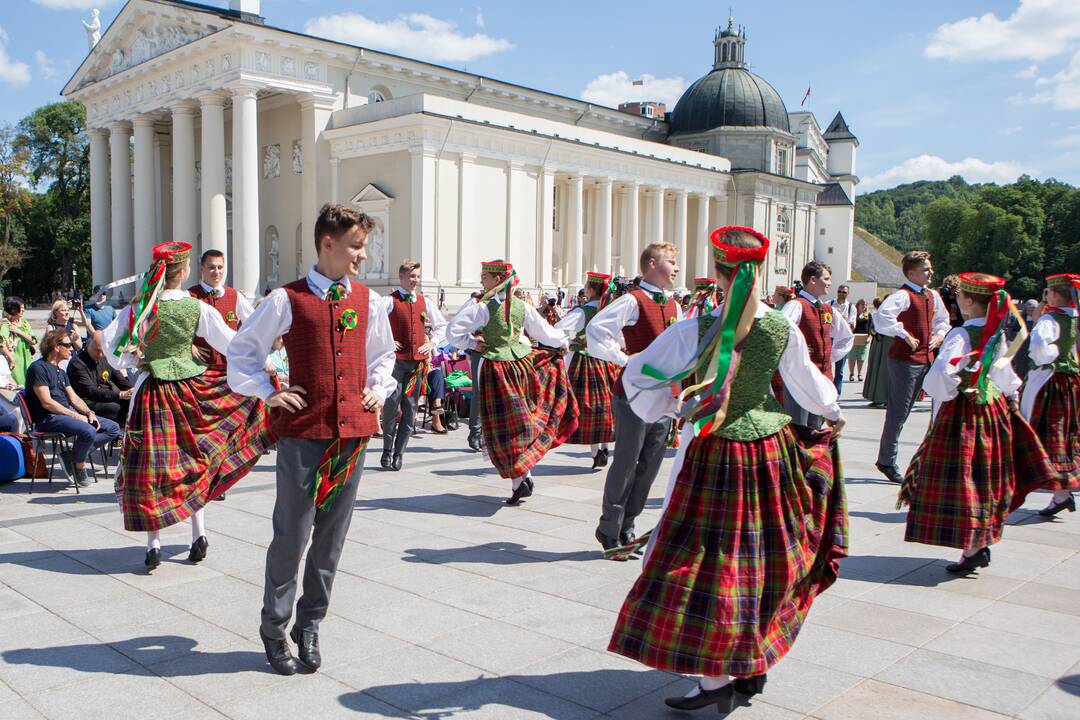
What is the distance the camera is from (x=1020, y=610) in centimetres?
492

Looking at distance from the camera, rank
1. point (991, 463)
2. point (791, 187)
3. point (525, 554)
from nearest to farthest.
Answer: point (991, 463) < point (525, 554) < point (791, 187)

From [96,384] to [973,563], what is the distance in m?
8.21

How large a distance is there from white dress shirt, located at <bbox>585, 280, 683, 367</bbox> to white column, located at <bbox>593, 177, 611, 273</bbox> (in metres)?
32.4

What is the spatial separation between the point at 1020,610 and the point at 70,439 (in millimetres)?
7978

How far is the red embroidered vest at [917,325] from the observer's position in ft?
27.6

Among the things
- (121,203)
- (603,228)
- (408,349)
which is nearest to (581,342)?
(408,349)

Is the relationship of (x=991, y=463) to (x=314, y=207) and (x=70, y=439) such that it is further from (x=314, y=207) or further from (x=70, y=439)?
(x=314, y=207)

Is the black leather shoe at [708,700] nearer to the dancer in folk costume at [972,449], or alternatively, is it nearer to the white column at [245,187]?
the dancer in folk costume at [972,449]

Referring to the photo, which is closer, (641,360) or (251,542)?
(641,360)

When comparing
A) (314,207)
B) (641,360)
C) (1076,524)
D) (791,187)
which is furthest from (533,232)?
(641,360)

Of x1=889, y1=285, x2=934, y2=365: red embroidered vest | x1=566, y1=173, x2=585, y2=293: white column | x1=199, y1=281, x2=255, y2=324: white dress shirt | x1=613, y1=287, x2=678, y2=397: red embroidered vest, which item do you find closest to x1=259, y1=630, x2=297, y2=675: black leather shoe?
x1=613, y1=287, x2=678, y2=397: red embroidered vest

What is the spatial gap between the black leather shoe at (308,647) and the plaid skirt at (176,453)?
65.5 inches

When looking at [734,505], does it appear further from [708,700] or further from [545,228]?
[545,228]

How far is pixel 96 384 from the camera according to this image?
9125mm
